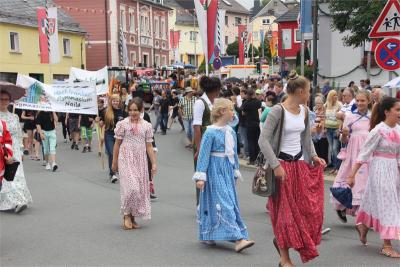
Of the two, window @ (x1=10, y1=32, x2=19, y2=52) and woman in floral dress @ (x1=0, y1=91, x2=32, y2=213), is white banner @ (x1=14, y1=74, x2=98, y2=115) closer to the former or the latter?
woman in floral dress @ (x1=0, y1=91, x2=32, y2=213)

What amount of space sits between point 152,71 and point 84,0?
14.1 m

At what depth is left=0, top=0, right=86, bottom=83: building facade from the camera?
128 feet

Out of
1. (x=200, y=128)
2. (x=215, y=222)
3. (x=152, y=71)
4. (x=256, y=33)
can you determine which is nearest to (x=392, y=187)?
(x=215, y=222)

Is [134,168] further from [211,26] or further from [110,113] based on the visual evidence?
[211,26]

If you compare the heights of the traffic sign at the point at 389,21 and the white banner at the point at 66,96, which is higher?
the traffic sign at the point at 389,21

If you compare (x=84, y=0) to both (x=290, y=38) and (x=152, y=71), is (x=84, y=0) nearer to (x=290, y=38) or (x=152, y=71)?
(x=152, y=71)

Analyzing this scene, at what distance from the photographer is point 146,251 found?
6.72 m

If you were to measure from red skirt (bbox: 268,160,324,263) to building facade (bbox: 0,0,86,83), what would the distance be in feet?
106

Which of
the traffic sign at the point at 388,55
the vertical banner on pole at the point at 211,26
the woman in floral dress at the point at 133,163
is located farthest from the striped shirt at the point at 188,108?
the woman in floral dress at the point at 133,163

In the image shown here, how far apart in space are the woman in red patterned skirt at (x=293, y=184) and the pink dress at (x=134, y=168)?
8.68ft

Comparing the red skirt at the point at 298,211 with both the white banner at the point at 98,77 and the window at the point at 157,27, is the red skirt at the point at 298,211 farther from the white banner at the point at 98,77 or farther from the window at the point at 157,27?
the window at the point at 157,27

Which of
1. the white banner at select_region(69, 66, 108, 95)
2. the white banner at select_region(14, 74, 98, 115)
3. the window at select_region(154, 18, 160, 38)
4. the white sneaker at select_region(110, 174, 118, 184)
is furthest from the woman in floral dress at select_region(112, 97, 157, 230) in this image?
the window at select_region(154, 18, 160, 38)

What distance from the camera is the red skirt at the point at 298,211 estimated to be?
560cm

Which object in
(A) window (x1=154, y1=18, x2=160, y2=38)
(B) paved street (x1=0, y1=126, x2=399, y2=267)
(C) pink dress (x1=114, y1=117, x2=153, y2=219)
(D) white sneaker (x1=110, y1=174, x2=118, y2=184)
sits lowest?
(D) white sneaker (x1=110, y1=174, x2=118, y2=184)
